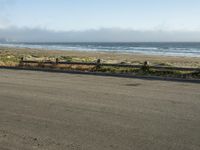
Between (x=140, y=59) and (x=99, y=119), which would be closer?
(x=99, y=119)

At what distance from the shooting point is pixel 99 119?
31.1ft

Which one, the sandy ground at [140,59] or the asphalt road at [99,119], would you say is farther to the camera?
the sandy ground at [140,59]

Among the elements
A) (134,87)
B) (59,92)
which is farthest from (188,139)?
(134,87)

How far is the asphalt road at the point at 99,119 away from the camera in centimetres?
747

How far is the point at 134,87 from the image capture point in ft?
53.0

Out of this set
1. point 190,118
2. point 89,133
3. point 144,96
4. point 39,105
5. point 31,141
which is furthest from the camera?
point 144,96

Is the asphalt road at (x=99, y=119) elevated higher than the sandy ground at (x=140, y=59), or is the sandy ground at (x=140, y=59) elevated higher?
the asphalt road at (x=99, y=119)

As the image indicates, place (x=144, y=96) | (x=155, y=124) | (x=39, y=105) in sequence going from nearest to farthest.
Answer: (x=155, y=124), (x=39, y=105), (x=144, y=96)

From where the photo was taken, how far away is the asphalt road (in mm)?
7469

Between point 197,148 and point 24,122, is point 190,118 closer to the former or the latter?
point 197,148

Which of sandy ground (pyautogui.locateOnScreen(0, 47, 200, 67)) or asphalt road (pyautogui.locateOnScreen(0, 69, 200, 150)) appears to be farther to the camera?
sandy ground (pyautogui.locateOnScreen(0, 47, 200, 67))

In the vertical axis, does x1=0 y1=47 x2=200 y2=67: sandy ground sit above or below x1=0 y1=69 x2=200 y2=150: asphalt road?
below

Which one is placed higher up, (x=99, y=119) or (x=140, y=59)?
(x=99, y=119)

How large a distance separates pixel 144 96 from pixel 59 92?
303 centimetres
